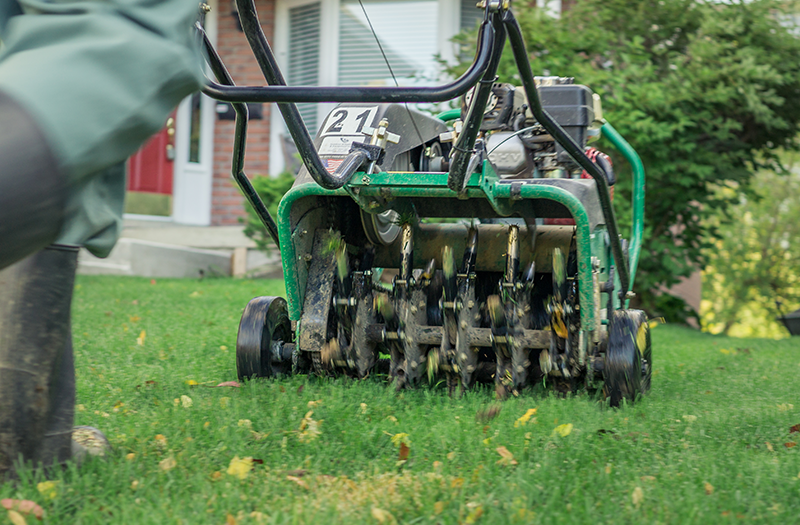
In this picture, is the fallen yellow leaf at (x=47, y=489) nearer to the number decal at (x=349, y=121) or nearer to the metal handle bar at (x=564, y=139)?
the metal handle bar at (x=564, y=139)

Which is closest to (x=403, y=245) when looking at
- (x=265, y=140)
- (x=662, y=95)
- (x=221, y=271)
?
(x=662, y=95)

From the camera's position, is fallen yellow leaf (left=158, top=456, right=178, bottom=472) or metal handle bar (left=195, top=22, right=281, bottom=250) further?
metal handle bar (left=195, top=22, right=281, bottom=250)

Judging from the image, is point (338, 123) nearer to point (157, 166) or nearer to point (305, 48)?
point (305, 48)

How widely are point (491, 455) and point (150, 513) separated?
0.94 metres

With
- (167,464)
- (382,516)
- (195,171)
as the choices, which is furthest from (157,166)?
(382,516)

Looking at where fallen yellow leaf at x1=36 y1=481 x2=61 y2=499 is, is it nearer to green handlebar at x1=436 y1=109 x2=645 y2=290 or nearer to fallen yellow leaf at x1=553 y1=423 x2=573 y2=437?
fallen yellow leaf at x1=553 y1=423 x2=573 y2=437

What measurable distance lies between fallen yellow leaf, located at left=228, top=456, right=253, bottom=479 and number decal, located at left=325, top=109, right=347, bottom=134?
56.0 inches

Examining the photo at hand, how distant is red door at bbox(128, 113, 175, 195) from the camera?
11484 mm

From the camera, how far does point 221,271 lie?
30.9 feet

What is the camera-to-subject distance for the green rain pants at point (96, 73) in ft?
3.15

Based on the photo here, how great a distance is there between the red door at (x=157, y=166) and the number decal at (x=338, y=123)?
29.0 ft

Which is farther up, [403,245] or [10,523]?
[403,245]

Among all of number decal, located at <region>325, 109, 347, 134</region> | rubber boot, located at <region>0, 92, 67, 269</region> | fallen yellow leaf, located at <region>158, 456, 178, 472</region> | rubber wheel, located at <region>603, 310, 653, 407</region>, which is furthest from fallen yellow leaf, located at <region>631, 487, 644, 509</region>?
number decal, located at <region>325, 109, 347, 134</region>

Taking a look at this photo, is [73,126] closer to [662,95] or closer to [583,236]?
[583,236]
